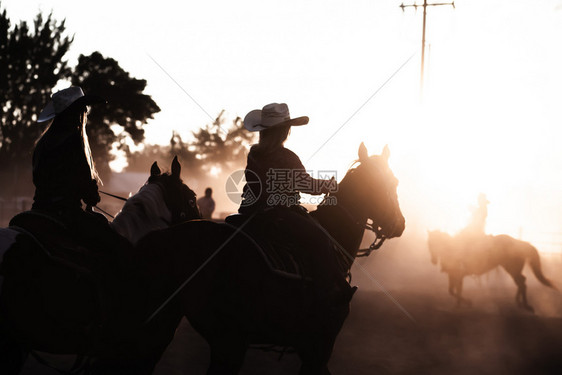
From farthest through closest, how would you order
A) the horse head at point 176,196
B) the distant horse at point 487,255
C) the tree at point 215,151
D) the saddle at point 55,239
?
the tree at point 215,151, the distant horse at point 487,255, the horse head at point 176,196, the saddle at point 55,239

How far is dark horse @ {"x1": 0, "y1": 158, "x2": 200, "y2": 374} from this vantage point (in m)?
4.72

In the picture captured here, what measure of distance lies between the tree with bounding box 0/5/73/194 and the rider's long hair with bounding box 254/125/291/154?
34.3 m

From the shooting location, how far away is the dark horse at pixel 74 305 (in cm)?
472

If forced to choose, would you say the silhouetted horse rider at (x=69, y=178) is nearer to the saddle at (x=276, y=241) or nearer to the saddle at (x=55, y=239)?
the saddle at (x=55, y=239)

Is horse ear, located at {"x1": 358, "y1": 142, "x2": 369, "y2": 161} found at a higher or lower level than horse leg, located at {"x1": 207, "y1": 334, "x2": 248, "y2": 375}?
higher

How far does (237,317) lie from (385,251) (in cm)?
2093

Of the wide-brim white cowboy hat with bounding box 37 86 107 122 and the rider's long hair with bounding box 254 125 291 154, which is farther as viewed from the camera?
the rider's long hair with bounding box 254 125 291 154

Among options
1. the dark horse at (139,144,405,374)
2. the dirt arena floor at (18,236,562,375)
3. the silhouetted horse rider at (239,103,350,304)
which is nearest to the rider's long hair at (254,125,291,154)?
the silhouetted horse rider at (239,103,350,304)

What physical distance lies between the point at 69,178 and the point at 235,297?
166cm

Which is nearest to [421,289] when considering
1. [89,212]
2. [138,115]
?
[89,212]

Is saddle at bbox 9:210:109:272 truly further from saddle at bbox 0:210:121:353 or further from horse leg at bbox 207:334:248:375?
horse leg at bbox 207:334:248:375

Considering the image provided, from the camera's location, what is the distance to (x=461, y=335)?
38.0ft

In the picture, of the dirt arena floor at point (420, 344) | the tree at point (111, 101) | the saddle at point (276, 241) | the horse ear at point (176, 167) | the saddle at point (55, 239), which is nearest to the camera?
the saddle at point (55, 239)

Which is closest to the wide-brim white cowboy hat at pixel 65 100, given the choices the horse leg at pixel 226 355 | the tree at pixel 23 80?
the horse leg at pixel 226 355
